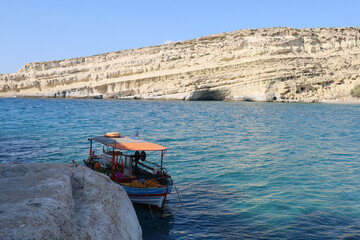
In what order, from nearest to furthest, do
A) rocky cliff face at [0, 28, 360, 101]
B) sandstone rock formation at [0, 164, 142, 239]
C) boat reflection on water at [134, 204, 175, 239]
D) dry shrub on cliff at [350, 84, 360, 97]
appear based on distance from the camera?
1. sandstone rock formation at [0, 164, 142, 239]
2. boat reflection on water at [134, 204, 175, 239]
3. dry shrub on cliff at [350, 84, 360, 97]
4. rocky cliff face at [0, 28, 360, 101]

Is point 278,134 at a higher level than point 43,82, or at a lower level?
lower

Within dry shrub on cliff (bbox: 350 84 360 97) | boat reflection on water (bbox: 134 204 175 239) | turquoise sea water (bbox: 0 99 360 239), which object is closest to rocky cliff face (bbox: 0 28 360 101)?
dry shrub on cliff (bbox: 350 84 360 97)

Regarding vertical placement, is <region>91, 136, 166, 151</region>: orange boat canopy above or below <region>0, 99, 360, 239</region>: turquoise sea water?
above

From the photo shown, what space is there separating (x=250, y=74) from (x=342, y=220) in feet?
186

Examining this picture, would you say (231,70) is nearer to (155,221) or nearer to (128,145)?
(128,145)

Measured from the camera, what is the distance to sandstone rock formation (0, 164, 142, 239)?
2787 millimetres

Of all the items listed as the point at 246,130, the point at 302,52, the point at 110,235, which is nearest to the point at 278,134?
the point at 246,130

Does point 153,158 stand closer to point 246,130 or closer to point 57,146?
point 57,146

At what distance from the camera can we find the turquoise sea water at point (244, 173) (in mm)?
8133

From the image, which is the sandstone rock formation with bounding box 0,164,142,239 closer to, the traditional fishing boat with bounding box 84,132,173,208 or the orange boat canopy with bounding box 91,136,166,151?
the traditional fishing boat with bounding box 84,132,173,208

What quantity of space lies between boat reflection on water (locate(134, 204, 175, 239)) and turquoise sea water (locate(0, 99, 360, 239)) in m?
0.03

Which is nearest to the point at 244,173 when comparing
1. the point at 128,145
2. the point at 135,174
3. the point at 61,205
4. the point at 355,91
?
the point at 135,174

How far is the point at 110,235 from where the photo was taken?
368cm

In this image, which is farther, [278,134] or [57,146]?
[278,134]
